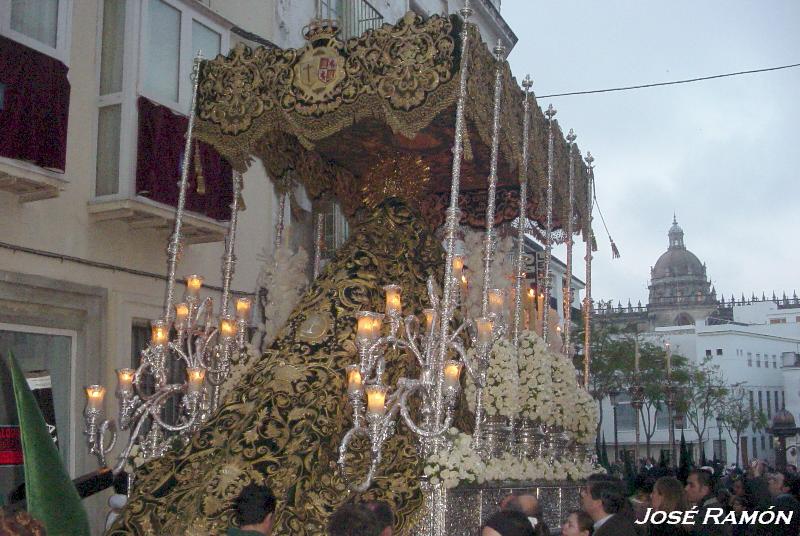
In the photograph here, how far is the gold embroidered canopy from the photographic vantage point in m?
8.29

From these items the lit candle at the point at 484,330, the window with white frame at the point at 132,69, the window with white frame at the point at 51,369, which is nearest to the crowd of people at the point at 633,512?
the lit candle at the point at 484,330

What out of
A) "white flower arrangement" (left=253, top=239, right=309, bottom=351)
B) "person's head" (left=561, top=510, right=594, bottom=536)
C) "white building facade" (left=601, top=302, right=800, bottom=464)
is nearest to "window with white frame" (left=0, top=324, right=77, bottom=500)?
"white flower arrangement" (left=253, top=239, right=309, bottom=351)

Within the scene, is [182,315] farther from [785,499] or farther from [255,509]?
[785,499]

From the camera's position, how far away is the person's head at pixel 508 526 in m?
3.99

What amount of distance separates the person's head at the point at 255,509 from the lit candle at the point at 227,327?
Answer: 498cm

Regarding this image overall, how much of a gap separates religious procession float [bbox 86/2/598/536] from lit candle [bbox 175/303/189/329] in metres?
0.01

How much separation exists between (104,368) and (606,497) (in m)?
7.22

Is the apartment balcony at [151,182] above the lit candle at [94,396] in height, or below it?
above

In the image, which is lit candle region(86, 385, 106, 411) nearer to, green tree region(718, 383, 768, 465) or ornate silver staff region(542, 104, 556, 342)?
ornate silver staff region(542, 104, 556, 342)

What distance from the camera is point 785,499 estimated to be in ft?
26.6

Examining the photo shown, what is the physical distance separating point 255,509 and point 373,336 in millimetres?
2987

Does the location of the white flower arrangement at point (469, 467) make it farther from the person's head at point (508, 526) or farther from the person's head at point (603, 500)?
the person's head at point (508, 526)

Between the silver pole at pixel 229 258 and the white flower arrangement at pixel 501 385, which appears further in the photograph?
the silver pole at pixel 229 258

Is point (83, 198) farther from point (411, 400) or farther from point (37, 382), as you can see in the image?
point (411, 400)
